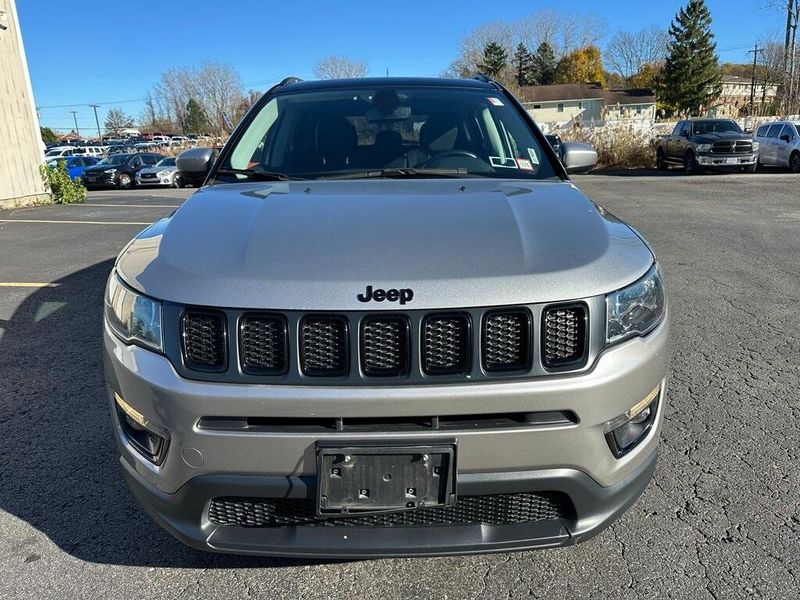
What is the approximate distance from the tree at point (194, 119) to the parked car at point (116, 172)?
6150cm

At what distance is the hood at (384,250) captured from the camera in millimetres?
1773

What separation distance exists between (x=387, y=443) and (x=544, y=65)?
9394 centimetres

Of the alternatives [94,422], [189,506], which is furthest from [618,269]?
[94,422]

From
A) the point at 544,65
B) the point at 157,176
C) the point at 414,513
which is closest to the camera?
the point at 414,513

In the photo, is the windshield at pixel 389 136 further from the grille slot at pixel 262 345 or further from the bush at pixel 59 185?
the bush at pixel 59 185

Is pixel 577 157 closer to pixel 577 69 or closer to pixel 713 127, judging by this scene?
pixel 713 127

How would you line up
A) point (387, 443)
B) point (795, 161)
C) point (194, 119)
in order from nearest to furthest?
point (387, 443) → point (795, 161) → point (194, 119)

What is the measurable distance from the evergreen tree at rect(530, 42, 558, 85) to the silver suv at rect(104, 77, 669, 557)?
302 ft

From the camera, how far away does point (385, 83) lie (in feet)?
12.1

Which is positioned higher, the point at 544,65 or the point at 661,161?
the point at 544,65

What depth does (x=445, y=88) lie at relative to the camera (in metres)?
3.65

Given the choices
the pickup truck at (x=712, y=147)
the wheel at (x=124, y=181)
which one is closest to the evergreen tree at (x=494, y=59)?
the pickup truck at (x=712, y=147)

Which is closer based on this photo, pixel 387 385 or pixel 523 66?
pixel 387 385

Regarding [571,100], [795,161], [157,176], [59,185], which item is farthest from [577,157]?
[571,100]
